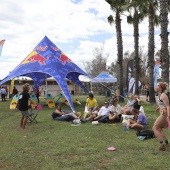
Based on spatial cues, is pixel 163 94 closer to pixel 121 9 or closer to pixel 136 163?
pixel 136 163

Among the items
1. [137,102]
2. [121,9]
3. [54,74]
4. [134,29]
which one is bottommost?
[137,102]

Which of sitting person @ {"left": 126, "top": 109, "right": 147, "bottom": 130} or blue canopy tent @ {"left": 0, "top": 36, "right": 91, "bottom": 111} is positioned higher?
Result: blue canopy tent @ {"left": 0, "top": 36, "right": 91, "bottom": 111}

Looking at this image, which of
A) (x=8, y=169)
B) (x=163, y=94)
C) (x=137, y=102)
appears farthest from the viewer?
(x=137, y=102)

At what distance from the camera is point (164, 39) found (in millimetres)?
12055

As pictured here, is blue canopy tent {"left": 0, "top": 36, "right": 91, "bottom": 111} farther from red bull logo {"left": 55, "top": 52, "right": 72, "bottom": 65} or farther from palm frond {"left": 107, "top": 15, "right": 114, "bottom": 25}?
palm frond {"left": 107, "top": 15, "right": 114, "bottom": 25}

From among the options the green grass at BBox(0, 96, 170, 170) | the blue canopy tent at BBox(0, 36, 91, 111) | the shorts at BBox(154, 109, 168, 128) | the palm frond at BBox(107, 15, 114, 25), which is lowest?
the green grass at BBox(0, 96, 170, 170)

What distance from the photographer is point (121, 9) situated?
22.1 m

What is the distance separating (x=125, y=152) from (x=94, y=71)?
45418mm

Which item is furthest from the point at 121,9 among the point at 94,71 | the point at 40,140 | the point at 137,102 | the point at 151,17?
the point at 94,71

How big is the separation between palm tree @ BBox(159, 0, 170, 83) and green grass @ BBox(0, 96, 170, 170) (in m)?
3.65

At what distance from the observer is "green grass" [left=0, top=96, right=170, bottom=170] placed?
17.8 ft

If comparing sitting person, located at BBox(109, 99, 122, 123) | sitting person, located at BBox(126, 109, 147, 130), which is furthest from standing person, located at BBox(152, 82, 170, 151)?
sitting person, located at BBox(109, 99, 122, 123)

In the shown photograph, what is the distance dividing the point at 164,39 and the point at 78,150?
7464mm

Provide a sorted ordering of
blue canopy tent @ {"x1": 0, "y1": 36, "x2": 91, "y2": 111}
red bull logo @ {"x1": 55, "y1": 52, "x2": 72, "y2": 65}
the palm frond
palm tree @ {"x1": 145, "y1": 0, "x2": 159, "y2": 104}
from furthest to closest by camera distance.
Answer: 1. the palm frond
2. red bull logo @ {"x1": 55, "y1": 52, "x2": 72, "y2": 65}
3. palm tree @ {"x1": 145, "y1": 0, "x2": 159, "y2": 104}
4. blue canopy tent @ {"x1": 0, "y1": 36, "x2": 91, "y2": 111}
